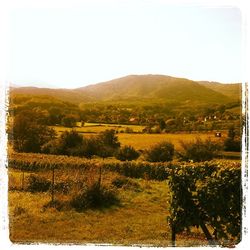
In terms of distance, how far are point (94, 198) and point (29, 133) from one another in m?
1.92

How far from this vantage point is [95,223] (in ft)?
32.9

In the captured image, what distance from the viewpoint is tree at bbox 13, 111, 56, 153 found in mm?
10471

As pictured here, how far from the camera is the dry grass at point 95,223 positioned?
9633 millimetres

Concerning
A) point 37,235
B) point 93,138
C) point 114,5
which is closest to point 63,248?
point 37,235

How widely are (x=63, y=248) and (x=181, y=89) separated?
392cm

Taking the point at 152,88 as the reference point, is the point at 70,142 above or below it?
below

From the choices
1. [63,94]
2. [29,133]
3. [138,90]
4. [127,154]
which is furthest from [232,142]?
[29,133]

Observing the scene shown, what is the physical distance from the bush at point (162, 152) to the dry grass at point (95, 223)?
2.90ft

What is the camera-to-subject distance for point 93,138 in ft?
35.8

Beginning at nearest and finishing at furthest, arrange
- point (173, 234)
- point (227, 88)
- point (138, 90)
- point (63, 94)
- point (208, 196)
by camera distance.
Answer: point (208, 196)
point (173, 234)
point (227, 88)
point (63, 94)
point (138, 90)

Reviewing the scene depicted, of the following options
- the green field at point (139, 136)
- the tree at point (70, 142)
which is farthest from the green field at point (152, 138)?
the tree at point (70, 142)

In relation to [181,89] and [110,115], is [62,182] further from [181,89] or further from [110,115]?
[181,89]

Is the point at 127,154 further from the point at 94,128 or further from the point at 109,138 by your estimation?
the point at 94,128

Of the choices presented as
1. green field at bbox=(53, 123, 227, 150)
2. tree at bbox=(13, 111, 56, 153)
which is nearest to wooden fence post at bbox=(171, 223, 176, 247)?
green field at bbox=(53, 123, 227, 150)
